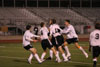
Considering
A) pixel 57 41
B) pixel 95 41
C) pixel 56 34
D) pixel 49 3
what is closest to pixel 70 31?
pixel 56 34

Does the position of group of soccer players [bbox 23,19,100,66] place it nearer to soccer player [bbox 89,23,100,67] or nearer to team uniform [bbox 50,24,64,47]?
team uniform [bbox 50,24,64,47]

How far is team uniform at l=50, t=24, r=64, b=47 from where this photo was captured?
62.0ft

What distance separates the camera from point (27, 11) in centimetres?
5512

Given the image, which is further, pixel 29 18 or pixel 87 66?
pixel 29 18

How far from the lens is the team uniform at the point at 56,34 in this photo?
18.9 metres

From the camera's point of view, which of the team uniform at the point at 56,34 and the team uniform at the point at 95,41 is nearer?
the team uniform at the point at 95,41

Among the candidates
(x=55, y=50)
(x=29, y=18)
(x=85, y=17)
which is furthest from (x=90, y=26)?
(x=55, y=50)

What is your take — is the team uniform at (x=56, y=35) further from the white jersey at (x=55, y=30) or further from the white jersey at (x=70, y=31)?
the white jersey at (x=70, y=31)

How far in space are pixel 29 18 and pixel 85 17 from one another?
10.8m

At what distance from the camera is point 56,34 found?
62.4ft

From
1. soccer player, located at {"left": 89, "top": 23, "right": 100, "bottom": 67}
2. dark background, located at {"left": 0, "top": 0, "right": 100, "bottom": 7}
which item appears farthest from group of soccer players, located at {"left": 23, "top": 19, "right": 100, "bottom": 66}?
dark background, located at {"left": 0, "top": 0, "right": 100, "bottom": 7}

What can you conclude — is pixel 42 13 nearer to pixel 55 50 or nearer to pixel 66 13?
pixel 66 13

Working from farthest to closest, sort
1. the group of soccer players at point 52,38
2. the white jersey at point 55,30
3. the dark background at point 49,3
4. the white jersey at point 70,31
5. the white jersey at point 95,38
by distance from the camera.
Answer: the dark background at point 49,3, the white jersey at point 70,31, the white jersey at point 55,30, the group of soccer players at point 52,38, the white jersey at point 95,38

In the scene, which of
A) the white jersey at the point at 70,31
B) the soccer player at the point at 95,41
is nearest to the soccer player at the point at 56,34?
the white jersey at the point at 70,31
